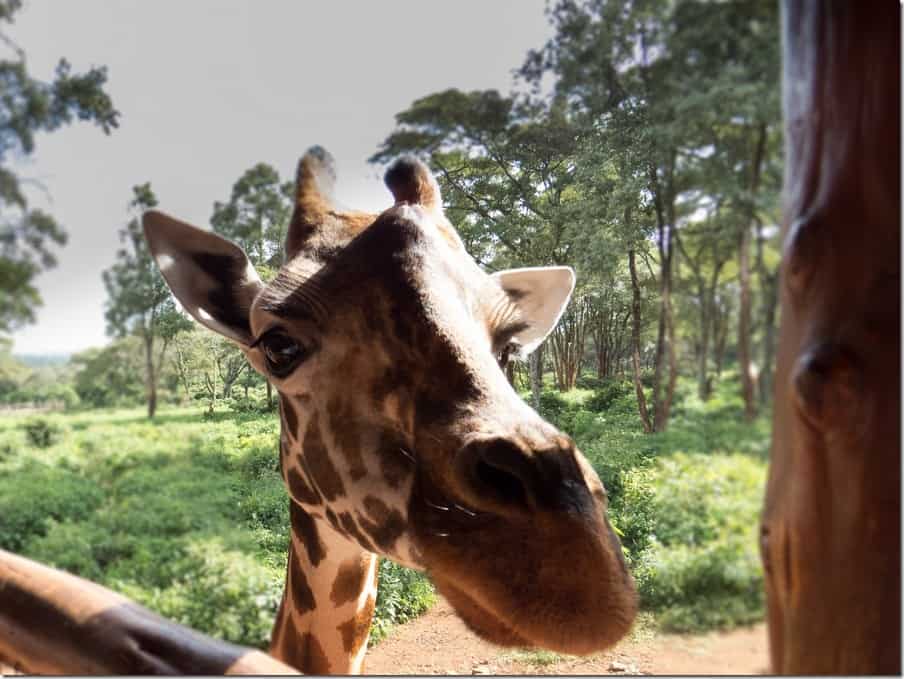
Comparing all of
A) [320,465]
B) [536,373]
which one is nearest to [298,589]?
[320,465]

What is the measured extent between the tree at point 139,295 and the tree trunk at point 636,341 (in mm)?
1324

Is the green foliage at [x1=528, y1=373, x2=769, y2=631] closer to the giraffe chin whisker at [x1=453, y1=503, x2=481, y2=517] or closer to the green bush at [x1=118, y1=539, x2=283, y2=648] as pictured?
the giraffe chin whisker at [x1=453, y1=503, x2=481, y2=517]

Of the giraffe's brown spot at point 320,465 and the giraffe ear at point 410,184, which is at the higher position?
the giraffe ear at point 410,184

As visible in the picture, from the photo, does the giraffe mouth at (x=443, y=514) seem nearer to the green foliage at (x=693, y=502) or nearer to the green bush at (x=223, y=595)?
the green foliage at (x=693, y=502)

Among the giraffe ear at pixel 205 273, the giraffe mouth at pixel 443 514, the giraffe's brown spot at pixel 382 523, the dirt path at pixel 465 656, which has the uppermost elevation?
the giraffe ear at pixel 205 273

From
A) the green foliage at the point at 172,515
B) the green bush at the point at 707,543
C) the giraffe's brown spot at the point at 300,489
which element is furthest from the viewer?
the green foliage at the point at 172,515

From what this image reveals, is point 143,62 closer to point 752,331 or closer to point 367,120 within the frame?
point 367,120

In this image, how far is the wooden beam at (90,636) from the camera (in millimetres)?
761

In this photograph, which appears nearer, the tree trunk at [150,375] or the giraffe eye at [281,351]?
the giraffe eye at [281,351]

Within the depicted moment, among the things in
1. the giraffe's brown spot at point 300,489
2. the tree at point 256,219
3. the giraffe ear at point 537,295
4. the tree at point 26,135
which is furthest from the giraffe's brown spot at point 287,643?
the tree at point 26,135

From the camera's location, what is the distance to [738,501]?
78 cm

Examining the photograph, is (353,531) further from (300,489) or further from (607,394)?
(607,394)

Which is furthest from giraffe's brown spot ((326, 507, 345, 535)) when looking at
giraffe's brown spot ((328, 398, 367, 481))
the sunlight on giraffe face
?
giraffe's brown spot ((328, 398, 367, 481))

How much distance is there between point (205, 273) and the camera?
4.69ft
